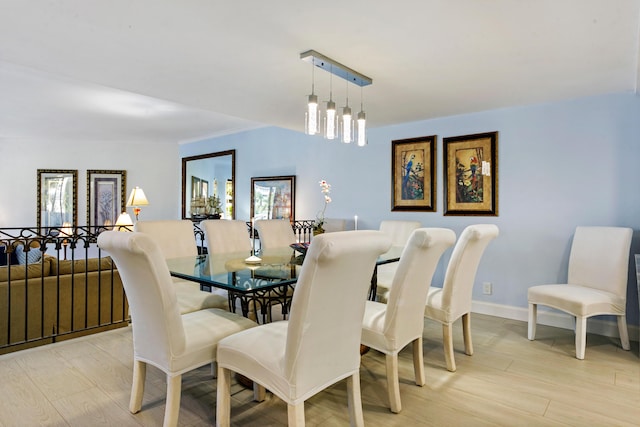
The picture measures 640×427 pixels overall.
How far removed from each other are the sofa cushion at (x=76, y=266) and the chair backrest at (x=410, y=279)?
2.70m

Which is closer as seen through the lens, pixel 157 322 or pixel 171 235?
pixel 157 322

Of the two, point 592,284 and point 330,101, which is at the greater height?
point 330,101

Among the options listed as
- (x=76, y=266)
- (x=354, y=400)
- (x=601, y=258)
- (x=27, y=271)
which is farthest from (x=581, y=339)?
(x=27, y=271)

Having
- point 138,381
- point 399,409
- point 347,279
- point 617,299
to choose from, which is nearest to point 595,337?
point 617,299

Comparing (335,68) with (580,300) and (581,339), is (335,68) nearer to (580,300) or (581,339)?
(580,300)

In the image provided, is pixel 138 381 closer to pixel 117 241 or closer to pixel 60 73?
pixel 117 241

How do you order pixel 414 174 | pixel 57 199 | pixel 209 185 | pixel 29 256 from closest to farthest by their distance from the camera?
pixel 414 174, pixel 29 256, pixel 209 185, pixel 57 199

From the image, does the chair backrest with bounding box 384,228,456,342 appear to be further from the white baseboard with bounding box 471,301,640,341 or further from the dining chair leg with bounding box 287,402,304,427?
the white baseboard with bounding box 471,301,640,341

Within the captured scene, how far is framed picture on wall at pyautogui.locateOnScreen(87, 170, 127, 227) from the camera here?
23.1ft

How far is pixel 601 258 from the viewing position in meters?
3.09

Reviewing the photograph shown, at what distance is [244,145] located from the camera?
6172 millimetres

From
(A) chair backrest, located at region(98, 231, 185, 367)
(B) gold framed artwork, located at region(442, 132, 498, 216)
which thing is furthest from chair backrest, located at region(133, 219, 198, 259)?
(B) gold framed artwork, located at region(442, 132, 498, 216)

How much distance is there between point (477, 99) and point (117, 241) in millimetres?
3231

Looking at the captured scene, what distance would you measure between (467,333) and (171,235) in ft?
8.15
